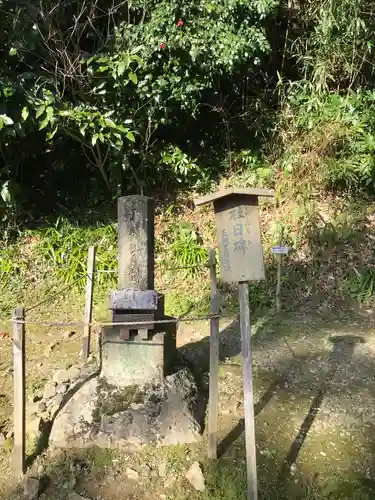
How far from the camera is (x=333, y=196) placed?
7.36 m

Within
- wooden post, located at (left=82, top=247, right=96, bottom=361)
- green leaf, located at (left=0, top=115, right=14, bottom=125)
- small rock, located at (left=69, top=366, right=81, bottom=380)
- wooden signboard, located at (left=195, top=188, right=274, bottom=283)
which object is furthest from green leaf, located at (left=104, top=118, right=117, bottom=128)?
wooden signboard, located at (left=195, top=188, right=274, bottom=283)

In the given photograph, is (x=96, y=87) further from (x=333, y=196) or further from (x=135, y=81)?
(x=333, y=196)

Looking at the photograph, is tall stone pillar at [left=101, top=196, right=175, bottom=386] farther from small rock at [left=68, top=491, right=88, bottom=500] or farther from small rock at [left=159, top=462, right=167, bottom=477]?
small rock at [left=68, top=491, right=88, bottom=500]

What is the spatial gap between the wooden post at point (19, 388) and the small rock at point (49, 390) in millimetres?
889

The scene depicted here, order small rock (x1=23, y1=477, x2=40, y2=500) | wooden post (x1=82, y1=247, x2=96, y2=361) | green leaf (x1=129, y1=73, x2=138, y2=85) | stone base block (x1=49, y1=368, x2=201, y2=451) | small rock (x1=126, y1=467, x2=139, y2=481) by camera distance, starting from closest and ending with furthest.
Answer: small rock (x1=23, y1=477, x2=40, y2=500) → small rock (x1=126, y1=467, x2=139, y2=481) → stone base block (x1=49, y1=368, x2=201, y2=451) → wooden post (x1=82, y1=247, x2=96, y2=361) → green leaf (x1=129, y1=73, x2=138, y2=85)

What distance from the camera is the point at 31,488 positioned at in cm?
283

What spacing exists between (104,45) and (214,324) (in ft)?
15.7

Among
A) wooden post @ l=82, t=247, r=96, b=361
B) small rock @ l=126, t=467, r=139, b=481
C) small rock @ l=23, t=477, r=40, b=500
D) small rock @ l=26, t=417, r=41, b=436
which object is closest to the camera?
small rock @ l=23, t=477, r=40, b=500

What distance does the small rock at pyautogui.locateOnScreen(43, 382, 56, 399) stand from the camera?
12.8 feet

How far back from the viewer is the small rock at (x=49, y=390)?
3.89 metres

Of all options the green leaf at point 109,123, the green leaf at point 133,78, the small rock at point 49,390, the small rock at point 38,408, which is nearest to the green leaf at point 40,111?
the green leaf at point 109,123

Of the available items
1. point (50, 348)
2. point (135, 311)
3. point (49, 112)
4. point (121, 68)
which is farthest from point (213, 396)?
point (121, 68)

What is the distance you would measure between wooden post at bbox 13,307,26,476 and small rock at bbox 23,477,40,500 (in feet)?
0.55

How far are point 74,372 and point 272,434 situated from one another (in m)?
1.92
